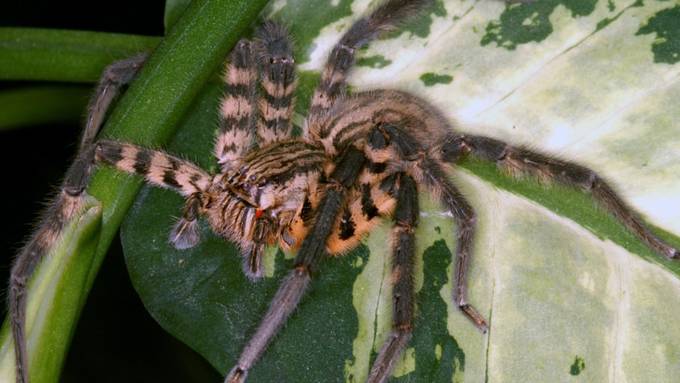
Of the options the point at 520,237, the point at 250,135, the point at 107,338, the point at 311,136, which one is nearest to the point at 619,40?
the point at 520,237

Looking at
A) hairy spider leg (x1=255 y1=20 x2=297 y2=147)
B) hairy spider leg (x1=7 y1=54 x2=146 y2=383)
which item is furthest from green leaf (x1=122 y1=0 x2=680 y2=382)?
hairy spider leg (x1=255 y1=20 x2=297 y2=147)

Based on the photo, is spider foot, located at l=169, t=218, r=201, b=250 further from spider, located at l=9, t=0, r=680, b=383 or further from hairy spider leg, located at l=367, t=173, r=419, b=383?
hairy spider leg, located at l=367, t=173, r=419, b=383

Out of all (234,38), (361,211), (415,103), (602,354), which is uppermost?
(234,38)

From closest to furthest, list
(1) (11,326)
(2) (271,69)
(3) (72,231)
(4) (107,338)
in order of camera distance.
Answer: (1) (11,326)
(3) (72,231)
(2) (271,69)
(4) (107,338)

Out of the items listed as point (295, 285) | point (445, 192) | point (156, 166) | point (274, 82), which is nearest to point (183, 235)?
point (156, 166)

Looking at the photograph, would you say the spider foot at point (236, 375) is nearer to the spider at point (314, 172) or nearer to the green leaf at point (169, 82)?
the spider at point (314, 172)

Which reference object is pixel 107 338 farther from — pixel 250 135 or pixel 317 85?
pixel 317 85

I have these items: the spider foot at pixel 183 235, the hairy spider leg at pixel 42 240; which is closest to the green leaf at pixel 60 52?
the hairy spider leg at pixel 42 240
